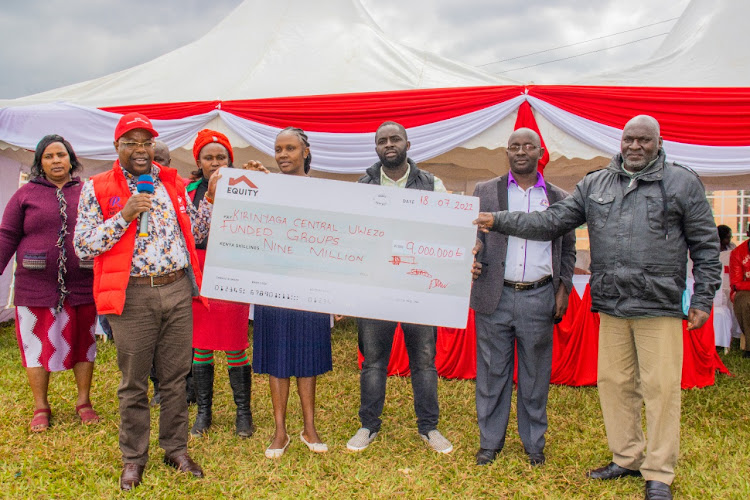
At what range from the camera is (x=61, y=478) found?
2.93m

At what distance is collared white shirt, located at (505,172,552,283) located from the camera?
9.85 ft

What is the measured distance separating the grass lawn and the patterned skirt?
43 centimetres

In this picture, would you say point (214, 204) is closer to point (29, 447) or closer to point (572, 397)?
point (29, 447)

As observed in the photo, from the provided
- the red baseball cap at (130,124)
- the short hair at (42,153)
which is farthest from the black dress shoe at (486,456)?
the short hair at (42,153)

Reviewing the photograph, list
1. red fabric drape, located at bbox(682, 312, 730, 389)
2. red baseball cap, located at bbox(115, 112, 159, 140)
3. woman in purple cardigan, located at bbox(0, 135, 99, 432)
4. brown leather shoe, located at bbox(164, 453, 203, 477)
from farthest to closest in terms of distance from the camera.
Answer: red fabric drape, located at bbox(682, 312, 730, 389) < woman in purple cardigan, located at bbox(0, 135, 99, 432) < brown leather shoe, located at bbox(164, 453, 203, 477) < red baseball cap, located at bbox(115, 112, 159, 140)

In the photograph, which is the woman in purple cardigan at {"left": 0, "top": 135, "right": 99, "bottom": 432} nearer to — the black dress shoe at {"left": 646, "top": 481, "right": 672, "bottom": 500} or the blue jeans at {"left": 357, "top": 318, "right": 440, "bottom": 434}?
the blue jeans at {"left": 357, "top": 318, "right": 440, "bottom": 434}

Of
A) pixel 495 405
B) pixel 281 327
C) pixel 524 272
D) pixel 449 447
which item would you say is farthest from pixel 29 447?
pixel 524 272

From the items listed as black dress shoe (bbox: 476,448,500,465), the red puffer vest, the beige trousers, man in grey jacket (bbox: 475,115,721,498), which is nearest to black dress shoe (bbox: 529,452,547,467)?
black dress shoe (bbox: 476,448,500,465)

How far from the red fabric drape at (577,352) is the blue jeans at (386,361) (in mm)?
1521

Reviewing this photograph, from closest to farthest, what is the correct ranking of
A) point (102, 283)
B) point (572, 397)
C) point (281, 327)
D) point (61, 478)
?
point (102, 283) < point (61, 478) < point (281, 327) < point (572, 397)

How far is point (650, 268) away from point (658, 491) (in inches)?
43.0

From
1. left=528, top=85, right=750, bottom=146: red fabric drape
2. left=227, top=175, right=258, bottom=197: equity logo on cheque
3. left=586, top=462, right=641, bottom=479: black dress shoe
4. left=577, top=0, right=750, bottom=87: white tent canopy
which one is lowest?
left=586, top=462, right=641, bottom=479: black dress shoe

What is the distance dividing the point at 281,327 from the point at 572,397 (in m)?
2.63

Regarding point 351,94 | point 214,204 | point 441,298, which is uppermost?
point 351,94
